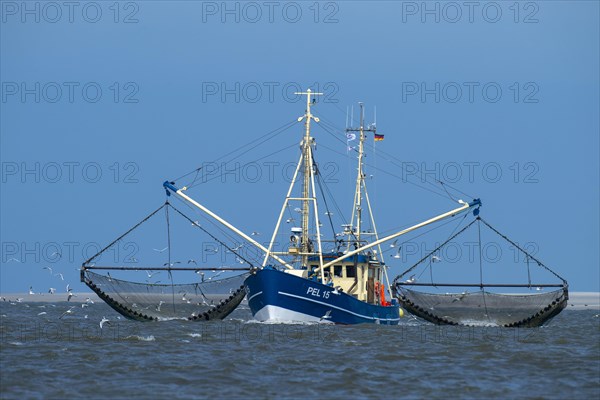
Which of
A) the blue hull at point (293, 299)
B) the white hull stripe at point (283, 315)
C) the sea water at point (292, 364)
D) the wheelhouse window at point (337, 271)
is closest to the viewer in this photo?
the sea water at point (292, 364)

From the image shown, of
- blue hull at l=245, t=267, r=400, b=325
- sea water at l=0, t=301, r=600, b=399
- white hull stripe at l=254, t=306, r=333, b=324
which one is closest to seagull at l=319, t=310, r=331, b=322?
blue hull at l=245, t=267, r=400, b=325

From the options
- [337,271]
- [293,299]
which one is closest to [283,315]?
[293,299]

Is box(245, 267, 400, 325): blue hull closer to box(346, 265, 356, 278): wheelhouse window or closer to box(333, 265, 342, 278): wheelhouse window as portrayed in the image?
box(333, 265, 342, 278): wheelhouse window

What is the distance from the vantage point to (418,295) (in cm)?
7056

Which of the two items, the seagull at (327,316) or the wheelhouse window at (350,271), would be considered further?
the wheelhouse window at (350,271)

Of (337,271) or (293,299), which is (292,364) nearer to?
(293,299)

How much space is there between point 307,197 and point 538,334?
13112mm

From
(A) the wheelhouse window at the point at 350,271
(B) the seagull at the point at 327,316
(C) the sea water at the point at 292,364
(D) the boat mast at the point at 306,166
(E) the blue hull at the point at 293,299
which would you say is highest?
(D) the boat mast at the point at 306,166

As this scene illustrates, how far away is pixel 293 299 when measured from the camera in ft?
188

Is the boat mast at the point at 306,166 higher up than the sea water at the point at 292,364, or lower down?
higher up

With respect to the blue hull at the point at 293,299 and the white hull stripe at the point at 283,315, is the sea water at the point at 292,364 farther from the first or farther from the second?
the blue hull at the point at 293,299

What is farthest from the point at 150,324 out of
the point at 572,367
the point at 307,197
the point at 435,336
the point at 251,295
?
the point at 572,367

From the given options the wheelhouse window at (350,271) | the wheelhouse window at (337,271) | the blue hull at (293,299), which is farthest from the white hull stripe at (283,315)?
the wheelhouse window at (350,271)

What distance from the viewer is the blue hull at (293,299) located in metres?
57.2
